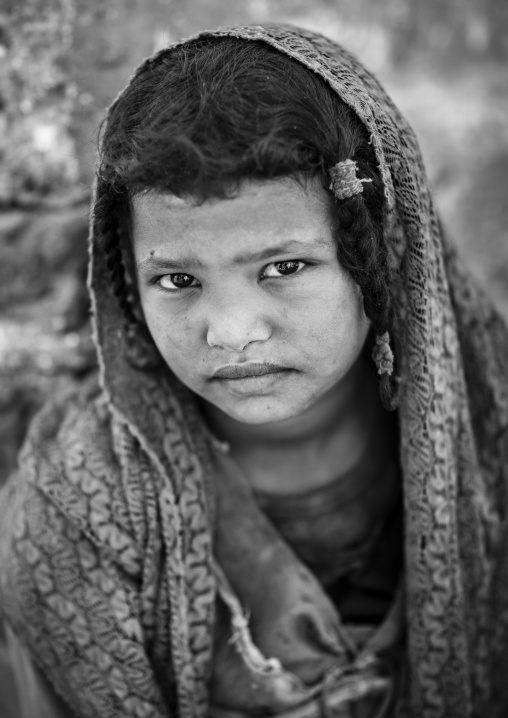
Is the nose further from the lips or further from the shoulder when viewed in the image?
the shoulder

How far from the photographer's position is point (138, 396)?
4.37ft

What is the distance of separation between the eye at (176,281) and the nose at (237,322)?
0.07m

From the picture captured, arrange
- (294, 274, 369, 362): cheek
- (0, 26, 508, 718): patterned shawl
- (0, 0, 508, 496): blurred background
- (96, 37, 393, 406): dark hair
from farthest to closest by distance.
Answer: (0, 0, 508, 496): blurred background → (0, 26, 508, 718): patterned shawl → (294, 274, 369, 362): cheek → (96, 37, 393, 406): dark hair

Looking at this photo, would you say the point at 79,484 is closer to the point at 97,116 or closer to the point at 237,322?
the point at 237,322

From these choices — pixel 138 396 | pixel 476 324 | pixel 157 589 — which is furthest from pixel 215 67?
pixel 157 589

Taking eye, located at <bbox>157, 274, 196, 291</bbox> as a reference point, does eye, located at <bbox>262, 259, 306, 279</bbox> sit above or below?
below

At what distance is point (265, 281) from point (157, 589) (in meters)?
0.65

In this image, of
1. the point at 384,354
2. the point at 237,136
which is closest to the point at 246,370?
the point at 384,354

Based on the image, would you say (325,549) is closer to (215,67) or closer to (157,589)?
(157,589)

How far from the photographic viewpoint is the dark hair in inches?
38.3

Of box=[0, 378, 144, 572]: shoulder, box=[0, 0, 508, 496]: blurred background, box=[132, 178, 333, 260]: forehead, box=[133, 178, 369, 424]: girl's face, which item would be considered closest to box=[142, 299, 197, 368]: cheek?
box=[133, 178, 369, 424]: girl's face

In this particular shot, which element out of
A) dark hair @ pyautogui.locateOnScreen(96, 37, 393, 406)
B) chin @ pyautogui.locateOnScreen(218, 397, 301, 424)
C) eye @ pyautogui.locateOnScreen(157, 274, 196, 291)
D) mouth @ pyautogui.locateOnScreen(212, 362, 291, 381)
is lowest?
chin @ pyautogui.locateOnScreen(218, 397, 301, 424)

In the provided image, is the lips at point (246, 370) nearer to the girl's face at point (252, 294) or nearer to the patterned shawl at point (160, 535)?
the girl's face at point (252, 294)

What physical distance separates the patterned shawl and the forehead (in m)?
0.22
